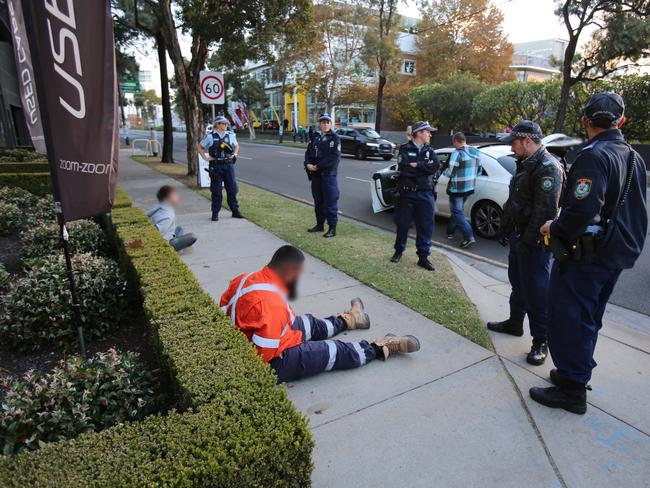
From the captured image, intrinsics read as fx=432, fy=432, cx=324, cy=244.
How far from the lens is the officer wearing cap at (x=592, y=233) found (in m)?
2.46

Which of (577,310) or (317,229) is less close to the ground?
(577,310)

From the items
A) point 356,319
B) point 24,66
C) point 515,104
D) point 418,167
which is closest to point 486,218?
point 418,167

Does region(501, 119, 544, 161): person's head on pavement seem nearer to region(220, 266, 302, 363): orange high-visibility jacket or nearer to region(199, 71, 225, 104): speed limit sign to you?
region(220, 266, 302, 363): orange high-visibility jacket

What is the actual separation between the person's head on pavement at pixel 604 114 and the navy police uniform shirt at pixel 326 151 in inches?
172

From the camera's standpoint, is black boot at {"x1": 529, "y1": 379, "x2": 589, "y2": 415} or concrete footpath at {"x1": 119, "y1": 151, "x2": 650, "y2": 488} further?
black boot at {"x1": 529, "y1": 379, "x2": 589, "y2": 415}

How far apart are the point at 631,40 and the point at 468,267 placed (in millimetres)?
16198

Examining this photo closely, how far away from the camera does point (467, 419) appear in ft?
8.79

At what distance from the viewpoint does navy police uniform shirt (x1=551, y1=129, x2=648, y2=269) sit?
2.43 metres

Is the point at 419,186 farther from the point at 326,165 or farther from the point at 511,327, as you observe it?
the point at 511,327

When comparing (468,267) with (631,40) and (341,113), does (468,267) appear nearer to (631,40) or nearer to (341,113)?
(631,40)

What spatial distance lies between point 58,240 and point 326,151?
383 cm

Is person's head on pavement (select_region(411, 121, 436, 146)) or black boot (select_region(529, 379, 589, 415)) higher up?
person's head on pavement (select_region(411, 121, 436, 146))

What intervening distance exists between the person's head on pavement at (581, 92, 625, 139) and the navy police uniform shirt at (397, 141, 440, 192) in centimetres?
261

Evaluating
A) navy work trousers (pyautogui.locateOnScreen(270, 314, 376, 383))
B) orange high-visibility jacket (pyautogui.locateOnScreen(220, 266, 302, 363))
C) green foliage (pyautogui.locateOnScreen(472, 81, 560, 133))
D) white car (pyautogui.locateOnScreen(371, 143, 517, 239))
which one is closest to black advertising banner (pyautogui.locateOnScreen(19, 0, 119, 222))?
orange high-visibility jacket (pyautogui.locateOnScreen(220, 266, 302, 363))
